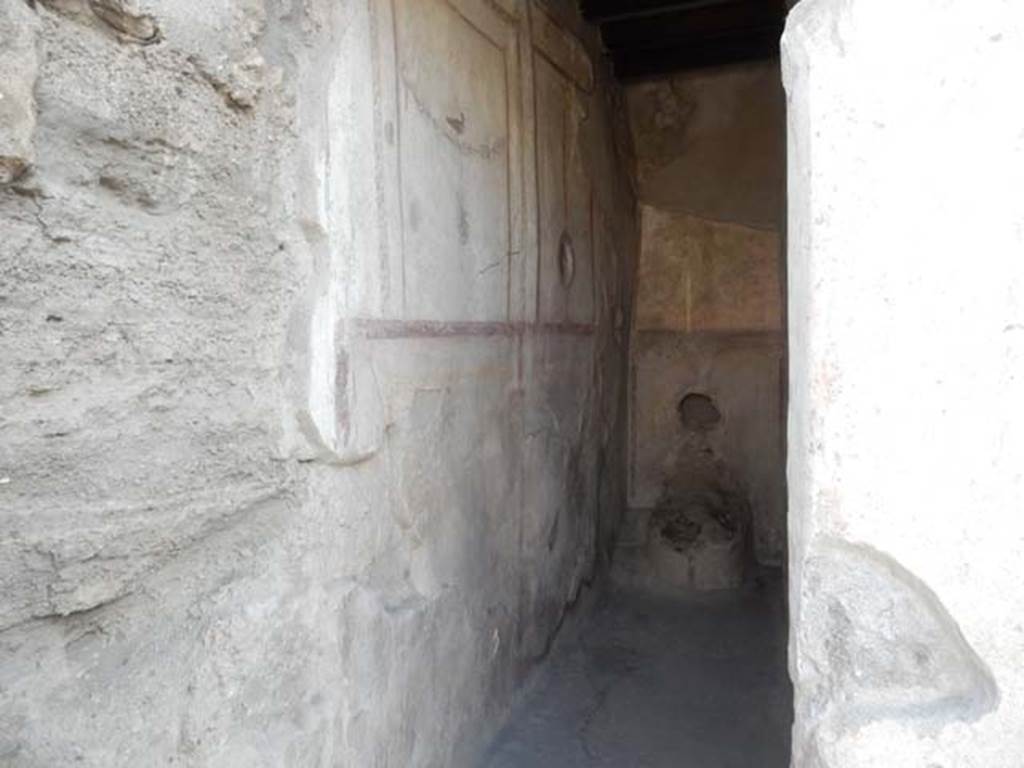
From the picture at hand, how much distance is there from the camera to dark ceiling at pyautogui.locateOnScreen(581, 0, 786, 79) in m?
3.67

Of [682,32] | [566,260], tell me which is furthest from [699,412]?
[682,32]

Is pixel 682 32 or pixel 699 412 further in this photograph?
pixel 699 412

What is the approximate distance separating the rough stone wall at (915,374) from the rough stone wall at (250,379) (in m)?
0.86

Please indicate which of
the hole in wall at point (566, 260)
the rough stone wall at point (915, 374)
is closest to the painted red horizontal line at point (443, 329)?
the hole in wall at point (566, 260)

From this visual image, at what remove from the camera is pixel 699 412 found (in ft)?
15.5

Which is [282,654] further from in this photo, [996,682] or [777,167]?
[777,167]

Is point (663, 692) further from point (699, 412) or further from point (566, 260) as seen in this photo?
point (699, 412)

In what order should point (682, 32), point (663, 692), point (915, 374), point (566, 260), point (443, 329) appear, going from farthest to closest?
point (682, 32) < point (566, 260) < point (663, 692) < point (443, 329) < point (915, 374)

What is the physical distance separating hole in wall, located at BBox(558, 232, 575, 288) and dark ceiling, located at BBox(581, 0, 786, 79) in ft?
3.42

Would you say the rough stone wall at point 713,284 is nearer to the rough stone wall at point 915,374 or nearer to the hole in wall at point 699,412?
the hole in wall at point 699,412

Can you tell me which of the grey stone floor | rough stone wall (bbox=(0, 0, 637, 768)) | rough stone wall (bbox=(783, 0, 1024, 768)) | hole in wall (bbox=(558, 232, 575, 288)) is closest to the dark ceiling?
hole in wall (bbox=(558, 232, 575, 288))

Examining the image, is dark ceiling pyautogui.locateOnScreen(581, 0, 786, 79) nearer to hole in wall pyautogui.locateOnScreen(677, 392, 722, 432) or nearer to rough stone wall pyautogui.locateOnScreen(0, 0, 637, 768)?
rough stone wall pyautogui.locateOnScreen(0, 0, 637, 768)

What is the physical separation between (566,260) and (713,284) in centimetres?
151

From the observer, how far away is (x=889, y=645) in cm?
109
